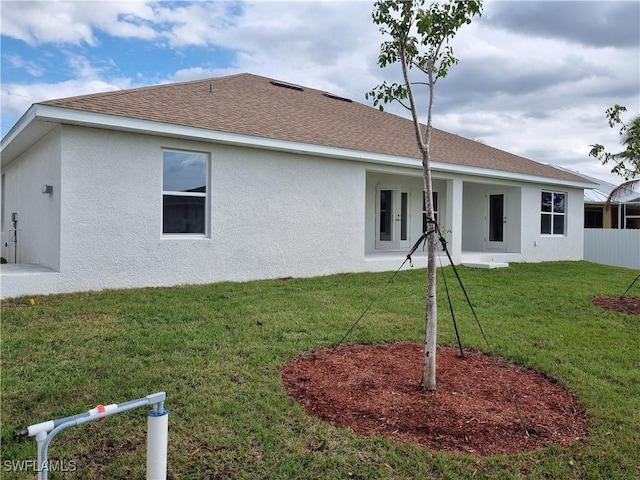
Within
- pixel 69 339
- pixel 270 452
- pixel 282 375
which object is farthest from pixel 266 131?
pixel 270 452

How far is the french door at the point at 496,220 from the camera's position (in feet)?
55.0

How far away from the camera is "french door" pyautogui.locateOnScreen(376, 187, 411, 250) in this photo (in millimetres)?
15641

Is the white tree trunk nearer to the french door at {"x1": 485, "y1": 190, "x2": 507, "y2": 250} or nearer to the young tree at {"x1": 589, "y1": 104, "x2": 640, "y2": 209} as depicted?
the young tree at {"x1": 589, "y1": 104, "x2": 640, "y2": 209}

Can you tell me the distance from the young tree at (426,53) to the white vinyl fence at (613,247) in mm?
19142

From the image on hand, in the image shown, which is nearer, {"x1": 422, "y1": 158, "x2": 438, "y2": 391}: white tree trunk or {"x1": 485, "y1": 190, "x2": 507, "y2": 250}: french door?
{"x1": 422, "y1": 158, "x2": 438, "y2": 391}: white tree trunk

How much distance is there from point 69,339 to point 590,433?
18.0 feet

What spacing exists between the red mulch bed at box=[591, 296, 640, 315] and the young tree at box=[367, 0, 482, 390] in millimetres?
5858

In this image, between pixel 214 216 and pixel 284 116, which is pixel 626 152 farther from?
pixel 214 216

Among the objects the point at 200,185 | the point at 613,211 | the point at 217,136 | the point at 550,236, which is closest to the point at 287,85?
the point at 217,136

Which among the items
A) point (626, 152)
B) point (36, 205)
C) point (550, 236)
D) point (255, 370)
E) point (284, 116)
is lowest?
point (255, 370)

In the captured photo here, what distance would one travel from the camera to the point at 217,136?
932 cm
